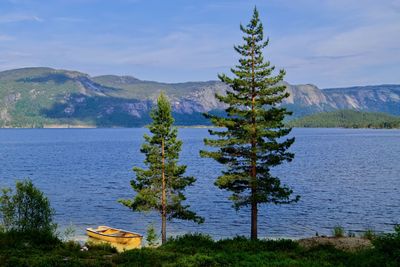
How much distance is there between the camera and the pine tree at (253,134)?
3212cm

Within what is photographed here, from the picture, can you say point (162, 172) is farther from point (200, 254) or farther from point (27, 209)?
point (200, 254)

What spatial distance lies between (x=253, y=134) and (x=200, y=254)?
15543 millimetres

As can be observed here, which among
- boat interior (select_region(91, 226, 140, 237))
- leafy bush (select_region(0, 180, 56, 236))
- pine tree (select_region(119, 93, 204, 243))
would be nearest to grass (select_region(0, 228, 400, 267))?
pine tree (select_region(119, 93, 204, 243))

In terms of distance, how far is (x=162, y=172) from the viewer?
37.1m

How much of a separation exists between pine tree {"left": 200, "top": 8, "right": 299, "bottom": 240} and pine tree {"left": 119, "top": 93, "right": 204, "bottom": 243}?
5254mm

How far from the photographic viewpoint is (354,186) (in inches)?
3209

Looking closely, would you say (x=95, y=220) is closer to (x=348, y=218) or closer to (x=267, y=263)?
(x=348, y=218)

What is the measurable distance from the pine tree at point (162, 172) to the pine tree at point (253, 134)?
525cm

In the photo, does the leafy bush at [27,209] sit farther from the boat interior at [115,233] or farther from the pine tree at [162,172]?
the pine tree at [162,172]

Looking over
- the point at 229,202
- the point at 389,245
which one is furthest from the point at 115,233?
the point at 229,202

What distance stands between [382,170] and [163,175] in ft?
271

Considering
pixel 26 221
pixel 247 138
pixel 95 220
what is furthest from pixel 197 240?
pixel 95 220

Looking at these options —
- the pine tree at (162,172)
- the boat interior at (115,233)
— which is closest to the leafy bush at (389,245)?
the pine tree at (162,172)

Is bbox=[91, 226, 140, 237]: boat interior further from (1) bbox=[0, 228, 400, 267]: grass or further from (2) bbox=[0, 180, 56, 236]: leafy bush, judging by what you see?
(1) bbox=[0, 228, 400, 267]: grass
